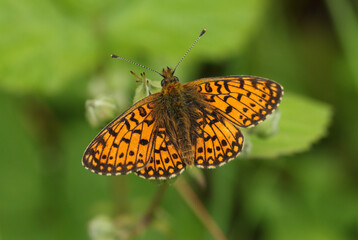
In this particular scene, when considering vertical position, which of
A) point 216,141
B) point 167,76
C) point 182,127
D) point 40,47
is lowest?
point 216,141

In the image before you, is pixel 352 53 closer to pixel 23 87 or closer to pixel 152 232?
pixel 152 232

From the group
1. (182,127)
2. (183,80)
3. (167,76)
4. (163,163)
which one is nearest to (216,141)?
(182,127)

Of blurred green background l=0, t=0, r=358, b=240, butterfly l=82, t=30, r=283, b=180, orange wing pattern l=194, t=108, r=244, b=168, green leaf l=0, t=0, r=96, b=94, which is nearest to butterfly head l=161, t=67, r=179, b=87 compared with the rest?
butterfly l=82, t=30, r=283, b=180

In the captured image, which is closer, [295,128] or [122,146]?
[122,146]

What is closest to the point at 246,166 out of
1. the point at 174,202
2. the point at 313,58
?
the point at 174,202

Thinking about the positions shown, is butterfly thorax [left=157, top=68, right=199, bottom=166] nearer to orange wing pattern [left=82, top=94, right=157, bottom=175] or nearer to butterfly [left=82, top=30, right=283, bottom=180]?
butterfly [left=82, top=30, right=283, bottom=180]

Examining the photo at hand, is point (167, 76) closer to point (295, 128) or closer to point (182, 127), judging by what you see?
point (182, 127)

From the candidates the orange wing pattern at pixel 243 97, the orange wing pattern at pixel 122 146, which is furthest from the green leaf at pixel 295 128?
the orange wing pattern at pixel 122 146
